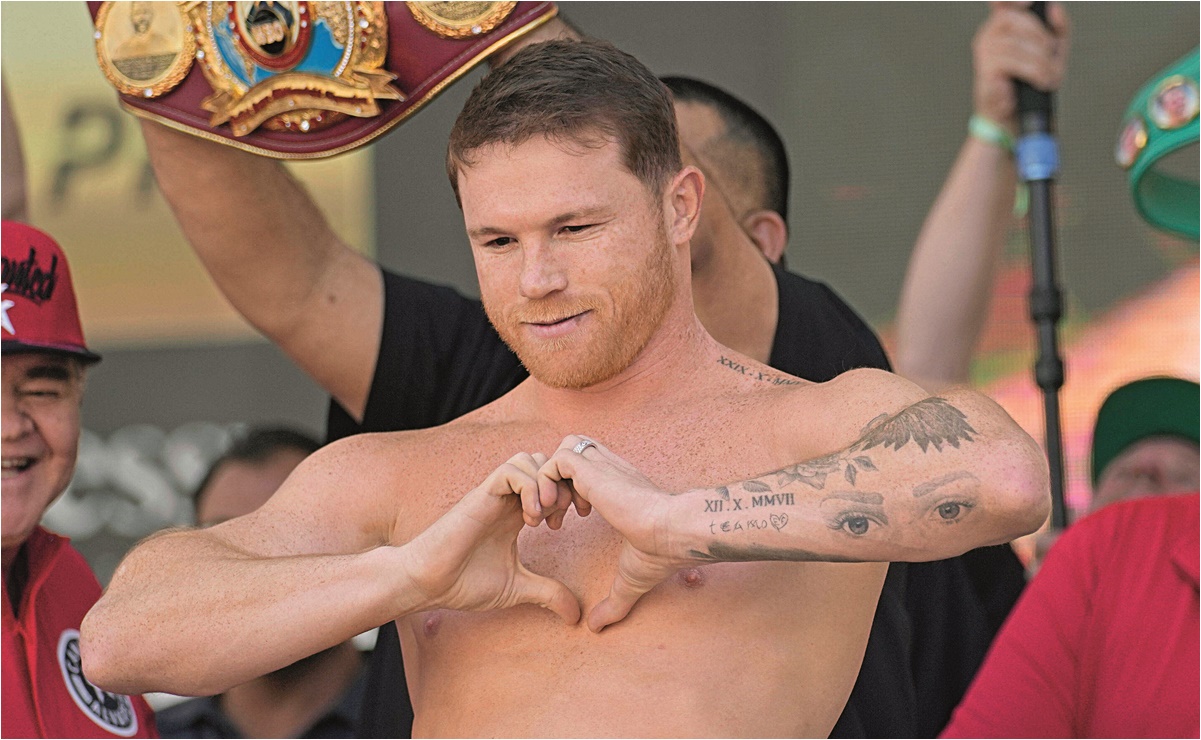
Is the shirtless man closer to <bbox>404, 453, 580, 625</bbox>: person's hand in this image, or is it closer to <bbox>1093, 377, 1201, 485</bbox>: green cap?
<bbox>404, 453, 580, 625</bbox>: person's hand

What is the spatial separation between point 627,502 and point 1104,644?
1220 mm

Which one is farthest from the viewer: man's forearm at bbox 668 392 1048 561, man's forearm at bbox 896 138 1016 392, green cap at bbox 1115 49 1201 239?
man's forearm at bbox 896 138 1016 392

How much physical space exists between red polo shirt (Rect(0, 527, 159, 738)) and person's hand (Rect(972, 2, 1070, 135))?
7.18 feet

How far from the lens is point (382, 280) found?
2.94m

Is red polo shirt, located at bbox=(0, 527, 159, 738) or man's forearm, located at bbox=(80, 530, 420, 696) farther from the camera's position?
red polo shirt, located at bbox=(0, 527, 159, 738)

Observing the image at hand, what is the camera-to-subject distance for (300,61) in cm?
254

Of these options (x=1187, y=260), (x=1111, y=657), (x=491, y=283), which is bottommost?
(x=1111, y=657)

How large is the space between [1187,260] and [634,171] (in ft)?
9.39

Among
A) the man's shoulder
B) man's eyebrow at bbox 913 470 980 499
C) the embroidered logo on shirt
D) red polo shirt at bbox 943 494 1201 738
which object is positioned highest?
man's eyebrow at bbox 913 470 980 499

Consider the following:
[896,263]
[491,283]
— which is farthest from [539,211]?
[896,263]

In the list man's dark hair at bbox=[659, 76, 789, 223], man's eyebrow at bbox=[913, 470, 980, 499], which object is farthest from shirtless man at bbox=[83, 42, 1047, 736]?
man's dark hair at bbox=[659, 76, 789, 223]

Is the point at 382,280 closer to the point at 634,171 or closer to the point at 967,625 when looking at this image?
the point at 634,171

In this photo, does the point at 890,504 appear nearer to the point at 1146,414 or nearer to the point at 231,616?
the point at 231,616

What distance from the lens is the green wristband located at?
346 centimetres
